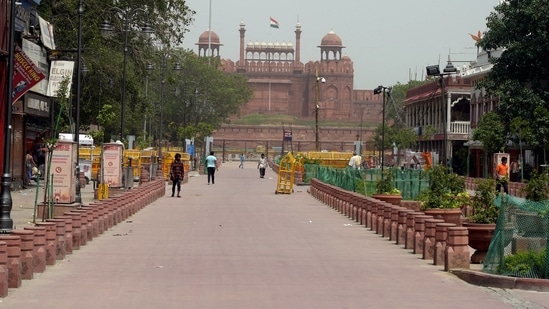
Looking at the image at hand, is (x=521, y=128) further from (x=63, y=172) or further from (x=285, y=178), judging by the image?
(x=63, y=172)

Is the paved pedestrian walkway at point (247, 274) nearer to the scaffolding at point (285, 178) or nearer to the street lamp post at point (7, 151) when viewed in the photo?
the street lamp post at point (7, 151)

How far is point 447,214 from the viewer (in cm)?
2295

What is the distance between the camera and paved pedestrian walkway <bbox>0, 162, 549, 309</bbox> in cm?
1334

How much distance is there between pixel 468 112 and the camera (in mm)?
88938

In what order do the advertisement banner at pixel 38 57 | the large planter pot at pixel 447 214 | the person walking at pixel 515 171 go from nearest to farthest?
the large planter pot at pixel 447 214
the advertisement banner at pixel 38 57
the person walking at pixel 515 171

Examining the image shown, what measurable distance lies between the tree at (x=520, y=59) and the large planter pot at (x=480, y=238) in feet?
139

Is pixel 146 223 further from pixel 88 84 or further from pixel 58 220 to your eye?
pixel 88 84

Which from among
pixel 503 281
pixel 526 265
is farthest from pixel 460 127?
pixel 503 281

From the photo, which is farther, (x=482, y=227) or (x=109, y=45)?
(x=109, y=45)

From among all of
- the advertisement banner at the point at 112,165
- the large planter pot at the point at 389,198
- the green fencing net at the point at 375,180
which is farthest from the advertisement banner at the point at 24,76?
the green fencing net at the point at 375,180

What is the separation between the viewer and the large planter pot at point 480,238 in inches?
698

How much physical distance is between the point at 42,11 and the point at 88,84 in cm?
452

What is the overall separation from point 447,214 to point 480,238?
16.8ft

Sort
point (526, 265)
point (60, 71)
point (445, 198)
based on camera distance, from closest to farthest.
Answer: point (526, 265) < point (445, 198) < point (60, 71)
